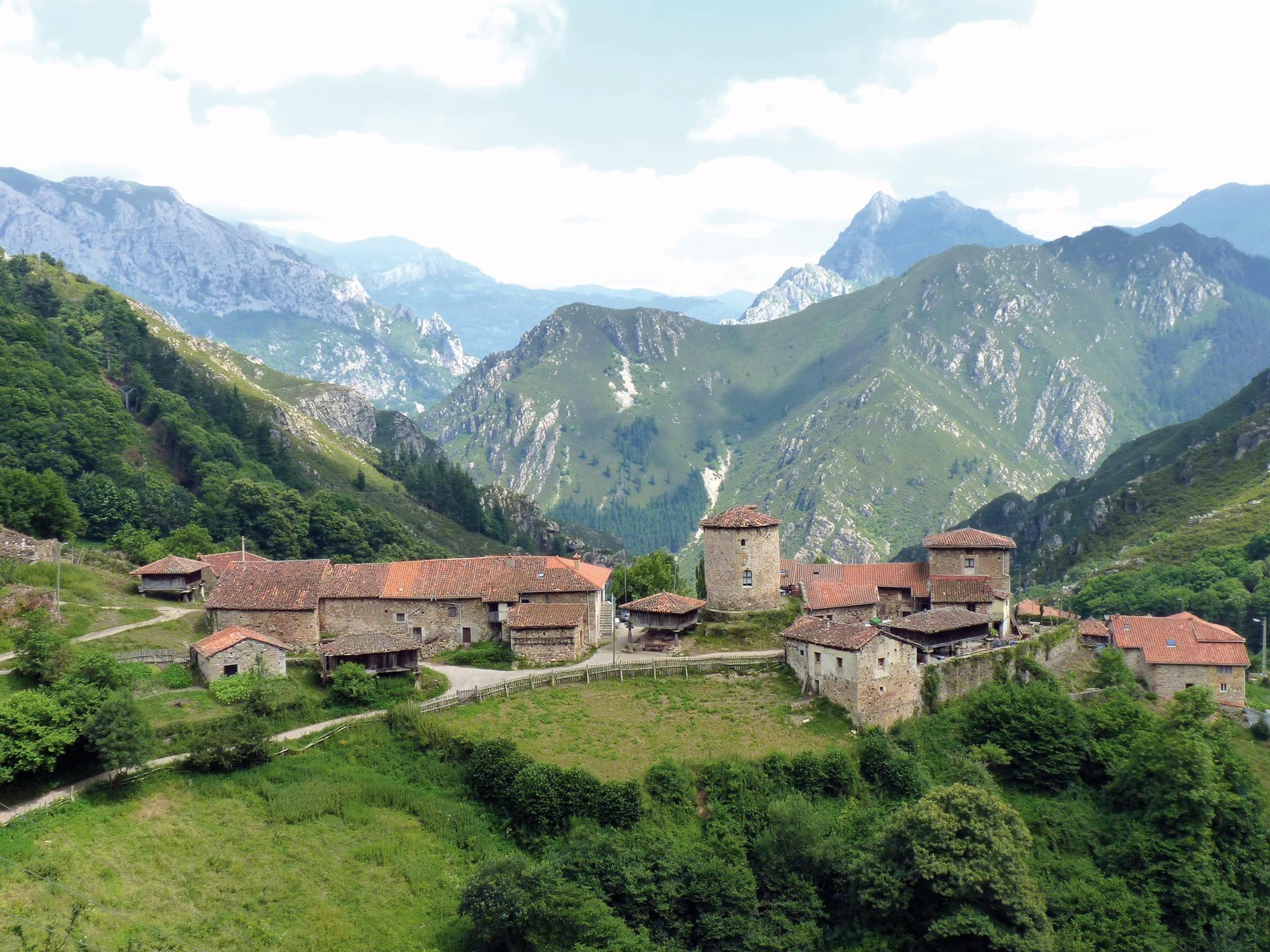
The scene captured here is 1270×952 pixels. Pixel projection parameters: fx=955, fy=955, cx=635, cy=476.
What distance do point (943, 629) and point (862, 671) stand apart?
9873 millimetres

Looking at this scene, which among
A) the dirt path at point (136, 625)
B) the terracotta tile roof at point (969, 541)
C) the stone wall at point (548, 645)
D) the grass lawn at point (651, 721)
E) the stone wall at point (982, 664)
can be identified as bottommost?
the grass lawn at point (651, 721)

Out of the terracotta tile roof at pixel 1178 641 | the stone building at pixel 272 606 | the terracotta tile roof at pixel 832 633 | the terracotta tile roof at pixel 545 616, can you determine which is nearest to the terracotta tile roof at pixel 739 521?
the terracotta tile roof at pixel 832 633

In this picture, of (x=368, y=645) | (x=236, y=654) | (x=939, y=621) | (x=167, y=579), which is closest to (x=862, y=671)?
(x=939, y=621)

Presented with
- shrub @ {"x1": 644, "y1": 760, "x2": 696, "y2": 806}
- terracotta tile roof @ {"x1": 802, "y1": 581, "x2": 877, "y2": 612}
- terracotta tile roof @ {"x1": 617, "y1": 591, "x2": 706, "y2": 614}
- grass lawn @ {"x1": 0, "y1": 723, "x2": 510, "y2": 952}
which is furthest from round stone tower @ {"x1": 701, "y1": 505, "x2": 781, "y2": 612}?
grass lawn @ {"x1": 0, "y1": 723, "x2": 510, "y2": 952}

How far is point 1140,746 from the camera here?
52.8 metres

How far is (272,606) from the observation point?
60.7 meters

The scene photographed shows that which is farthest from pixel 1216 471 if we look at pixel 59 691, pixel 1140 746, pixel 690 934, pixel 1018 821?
pixel 59 691

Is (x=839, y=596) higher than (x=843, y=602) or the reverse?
higher

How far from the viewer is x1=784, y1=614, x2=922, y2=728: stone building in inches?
2078

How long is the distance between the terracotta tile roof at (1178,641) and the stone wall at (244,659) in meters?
59.9

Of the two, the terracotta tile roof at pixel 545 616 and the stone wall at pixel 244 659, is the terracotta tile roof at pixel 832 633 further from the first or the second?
the stone wall at pixel 244 659

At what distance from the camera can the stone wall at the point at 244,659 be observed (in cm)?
5300

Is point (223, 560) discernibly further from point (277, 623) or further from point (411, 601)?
point (411, 601)

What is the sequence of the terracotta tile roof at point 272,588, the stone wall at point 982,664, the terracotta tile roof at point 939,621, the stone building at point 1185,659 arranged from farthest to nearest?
1. the stone building at point 1185,659
2. the terracotta tile roof at point 272,588
3. the terracotta tile roof at point 939,621
4. the stone wall at point 982,664
